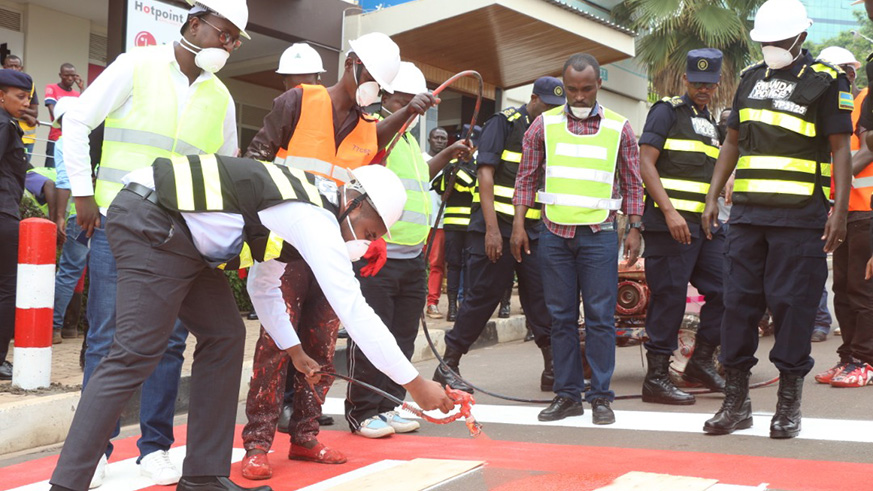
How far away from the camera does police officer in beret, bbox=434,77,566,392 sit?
6.56m

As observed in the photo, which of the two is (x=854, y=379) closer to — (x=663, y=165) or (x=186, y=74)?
(x=663, y=165)

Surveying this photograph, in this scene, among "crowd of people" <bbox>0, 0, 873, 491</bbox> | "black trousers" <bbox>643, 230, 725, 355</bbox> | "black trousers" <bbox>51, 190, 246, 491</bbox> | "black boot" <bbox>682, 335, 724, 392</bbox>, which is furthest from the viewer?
"black boot" <bbox>682, 335, 724, 392</bbox>

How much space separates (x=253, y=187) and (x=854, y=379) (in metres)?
4.75

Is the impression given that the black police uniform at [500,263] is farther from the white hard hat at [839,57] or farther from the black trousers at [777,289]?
the white hard hat at [839,57]

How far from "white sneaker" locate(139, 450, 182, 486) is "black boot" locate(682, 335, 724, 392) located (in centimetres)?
364

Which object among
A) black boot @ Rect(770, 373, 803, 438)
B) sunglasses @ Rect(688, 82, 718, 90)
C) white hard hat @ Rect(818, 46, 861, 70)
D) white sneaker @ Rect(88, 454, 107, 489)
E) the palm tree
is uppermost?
the palm tree

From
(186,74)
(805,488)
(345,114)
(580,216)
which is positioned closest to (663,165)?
(580,216)

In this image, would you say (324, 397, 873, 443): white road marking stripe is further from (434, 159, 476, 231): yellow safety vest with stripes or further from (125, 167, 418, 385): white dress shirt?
(434, 159, 476, 231): yellow safety vest with stripes

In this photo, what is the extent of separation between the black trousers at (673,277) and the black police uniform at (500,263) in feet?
2.63

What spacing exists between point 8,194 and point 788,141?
476cm

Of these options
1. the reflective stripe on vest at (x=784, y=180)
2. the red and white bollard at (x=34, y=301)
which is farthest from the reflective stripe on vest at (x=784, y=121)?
the red and white bollard at (x=34, y=301)

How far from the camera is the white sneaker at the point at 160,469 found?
418cm

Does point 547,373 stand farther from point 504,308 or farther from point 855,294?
point 504,308

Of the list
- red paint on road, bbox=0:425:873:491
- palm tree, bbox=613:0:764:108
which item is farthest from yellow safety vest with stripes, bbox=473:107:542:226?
palm tree, bbox=613:0:764:108
